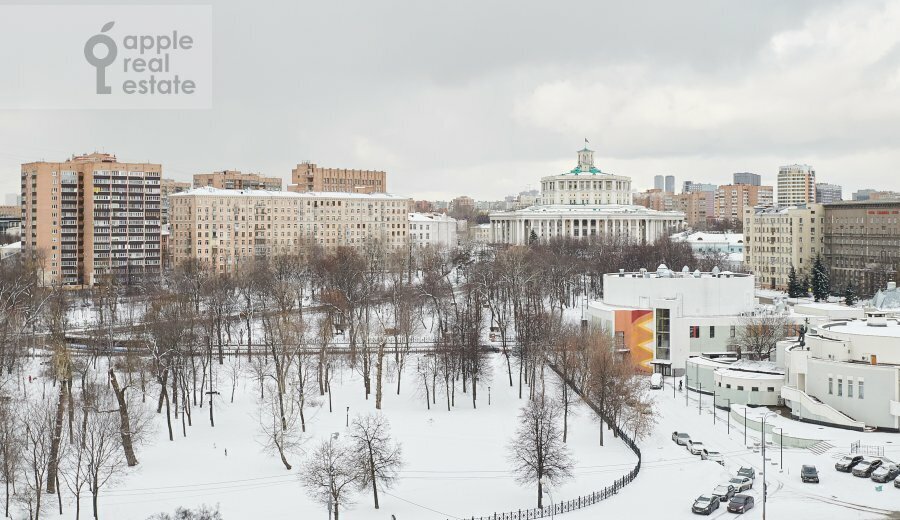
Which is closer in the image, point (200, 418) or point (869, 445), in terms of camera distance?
point (869, 445)

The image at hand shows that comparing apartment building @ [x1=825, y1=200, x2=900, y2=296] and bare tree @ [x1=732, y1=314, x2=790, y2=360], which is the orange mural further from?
apartment building @ [x1=825, y1=200, x2=900, y2=296]

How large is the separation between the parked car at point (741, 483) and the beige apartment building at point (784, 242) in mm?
74013

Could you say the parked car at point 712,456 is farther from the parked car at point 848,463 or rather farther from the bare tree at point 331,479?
the bare tree at point 331,479

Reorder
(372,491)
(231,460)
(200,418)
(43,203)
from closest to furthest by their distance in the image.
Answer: (372,491) < (231,460) < (200,418) < (43,203)

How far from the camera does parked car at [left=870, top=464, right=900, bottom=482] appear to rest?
37156 mm

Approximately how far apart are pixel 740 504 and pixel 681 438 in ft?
34.1

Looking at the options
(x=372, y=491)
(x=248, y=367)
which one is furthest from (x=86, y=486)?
(x=248, y=367)

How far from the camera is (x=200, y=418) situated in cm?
4934

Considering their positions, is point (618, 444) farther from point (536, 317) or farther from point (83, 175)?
point (83, 175)

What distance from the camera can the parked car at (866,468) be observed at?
3806cm

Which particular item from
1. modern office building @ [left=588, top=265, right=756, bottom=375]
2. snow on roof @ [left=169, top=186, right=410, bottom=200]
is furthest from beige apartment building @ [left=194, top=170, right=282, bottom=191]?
modern office building @ [left=588, top=265, right=756, bottom=375]

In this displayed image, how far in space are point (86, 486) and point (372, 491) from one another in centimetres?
1104

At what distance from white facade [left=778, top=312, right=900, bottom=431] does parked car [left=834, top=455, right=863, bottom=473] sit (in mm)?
7662

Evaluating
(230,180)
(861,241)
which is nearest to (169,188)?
(230,180)
